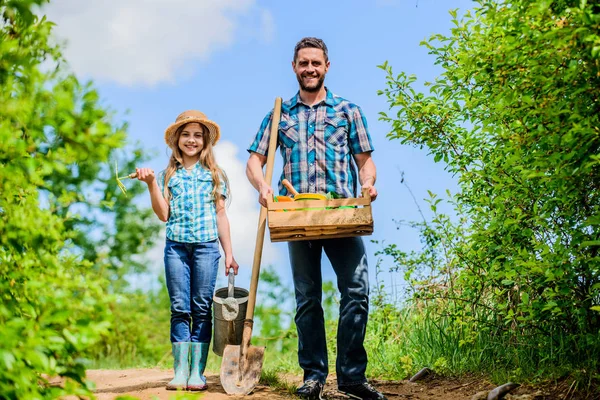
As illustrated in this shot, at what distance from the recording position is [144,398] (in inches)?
180

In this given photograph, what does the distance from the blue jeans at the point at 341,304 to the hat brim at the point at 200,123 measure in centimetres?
112

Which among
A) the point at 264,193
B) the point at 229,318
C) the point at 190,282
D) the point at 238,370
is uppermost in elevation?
the point at 264,193

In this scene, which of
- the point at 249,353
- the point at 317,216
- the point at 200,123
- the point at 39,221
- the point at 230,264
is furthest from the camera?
the point at 200,123

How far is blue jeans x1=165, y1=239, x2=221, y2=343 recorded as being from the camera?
186 inches

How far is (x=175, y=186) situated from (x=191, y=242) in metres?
0.40

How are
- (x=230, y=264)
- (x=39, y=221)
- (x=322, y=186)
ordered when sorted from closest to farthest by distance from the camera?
(x=39, y=221), (x=322, y=186), (x=230, y=264)

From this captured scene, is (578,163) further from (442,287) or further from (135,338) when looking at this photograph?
(135,338)

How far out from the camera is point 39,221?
2557 mm

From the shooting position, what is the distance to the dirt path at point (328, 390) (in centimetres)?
458

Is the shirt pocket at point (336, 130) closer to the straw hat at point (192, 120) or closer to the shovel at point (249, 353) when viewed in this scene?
the shovel at point (249, 353)

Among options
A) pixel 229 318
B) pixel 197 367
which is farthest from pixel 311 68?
pixel 197 367

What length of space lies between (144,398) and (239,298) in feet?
2.94

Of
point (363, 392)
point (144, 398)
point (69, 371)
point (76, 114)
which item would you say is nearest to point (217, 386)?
point (144, 398)

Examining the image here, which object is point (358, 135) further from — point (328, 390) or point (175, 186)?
point (328, 390)
